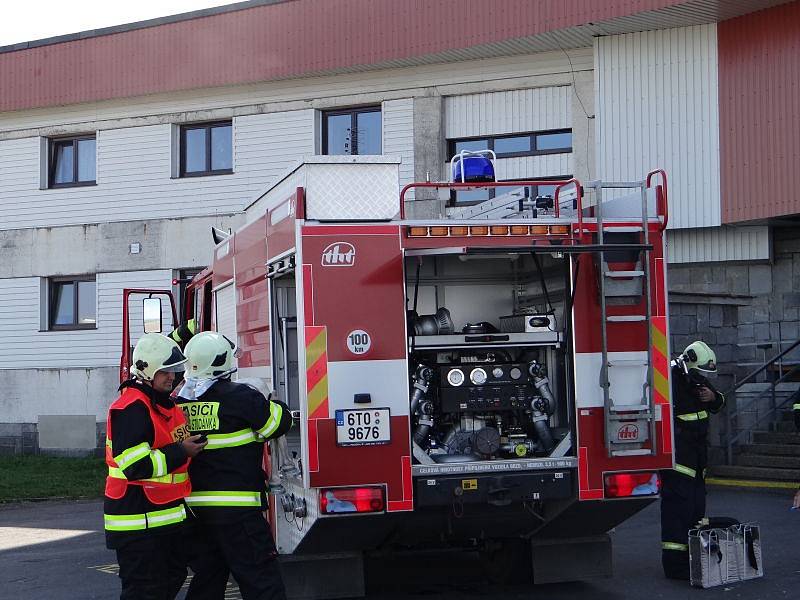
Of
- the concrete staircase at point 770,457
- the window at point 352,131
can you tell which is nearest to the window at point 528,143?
the window at point 352,131

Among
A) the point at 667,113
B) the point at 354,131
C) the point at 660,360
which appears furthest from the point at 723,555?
the point at 354,131

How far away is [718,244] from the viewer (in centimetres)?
1786

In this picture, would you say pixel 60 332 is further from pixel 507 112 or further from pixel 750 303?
pixel 750 303

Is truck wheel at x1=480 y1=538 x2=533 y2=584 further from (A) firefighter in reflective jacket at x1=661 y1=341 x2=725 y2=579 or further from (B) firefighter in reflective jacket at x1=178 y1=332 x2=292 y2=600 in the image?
(B) firefighter in reflective jacket at x1=178 y1=332 x2=292 y2=600

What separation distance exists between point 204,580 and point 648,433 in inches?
119

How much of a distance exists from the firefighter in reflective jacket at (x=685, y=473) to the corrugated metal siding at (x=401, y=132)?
11.3 meters

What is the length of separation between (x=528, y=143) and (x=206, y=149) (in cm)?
646

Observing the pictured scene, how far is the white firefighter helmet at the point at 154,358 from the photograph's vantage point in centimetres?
641

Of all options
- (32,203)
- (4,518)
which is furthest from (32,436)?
(4,518)

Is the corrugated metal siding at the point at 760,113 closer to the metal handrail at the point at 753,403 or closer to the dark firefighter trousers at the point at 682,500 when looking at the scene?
the metal handrail at the point at 753,403

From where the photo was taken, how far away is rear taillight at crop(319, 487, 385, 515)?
24.5ft

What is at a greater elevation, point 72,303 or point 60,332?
point 72,303

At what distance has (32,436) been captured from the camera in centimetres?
2334

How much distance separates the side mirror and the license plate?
420cm
